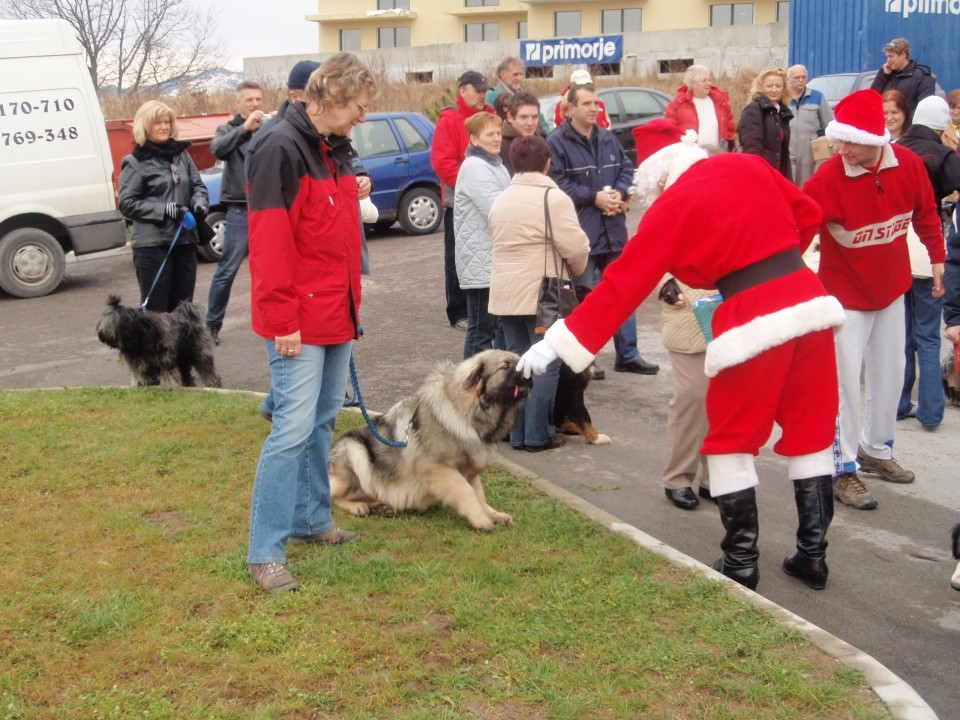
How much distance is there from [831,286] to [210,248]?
10.5 m

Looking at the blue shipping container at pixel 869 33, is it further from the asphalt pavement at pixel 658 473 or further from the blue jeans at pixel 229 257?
the blue jeans at pixel 229 257

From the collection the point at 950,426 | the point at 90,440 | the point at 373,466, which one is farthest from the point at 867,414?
the point at 90,440

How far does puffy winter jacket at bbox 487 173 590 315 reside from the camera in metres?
6.12

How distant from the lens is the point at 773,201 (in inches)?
159

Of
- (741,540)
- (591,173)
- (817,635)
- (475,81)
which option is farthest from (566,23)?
(817,635)

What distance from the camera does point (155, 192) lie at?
8.03 m

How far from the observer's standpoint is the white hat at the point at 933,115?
6.42 meters

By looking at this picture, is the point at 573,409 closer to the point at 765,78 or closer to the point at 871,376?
the point at 871,376

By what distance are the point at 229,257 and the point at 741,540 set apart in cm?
622

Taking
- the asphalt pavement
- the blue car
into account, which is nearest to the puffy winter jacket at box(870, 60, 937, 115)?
the asphalt pavement

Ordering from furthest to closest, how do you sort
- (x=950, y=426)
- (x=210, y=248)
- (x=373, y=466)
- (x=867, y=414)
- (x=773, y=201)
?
(x=210, y=248) < (x=950, y=426) < (x=867, y=414) < (x=373, y=466) < (x=773, y=201)

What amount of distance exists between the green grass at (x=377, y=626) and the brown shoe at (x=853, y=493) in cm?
160

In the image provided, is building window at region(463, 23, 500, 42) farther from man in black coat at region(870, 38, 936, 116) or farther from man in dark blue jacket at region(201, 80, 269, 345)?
man in dark blue jacket at region(201, 80, 269, 345)

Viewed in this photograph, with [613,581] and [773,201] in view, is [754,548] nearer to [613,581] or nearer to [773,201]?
[613,581]
